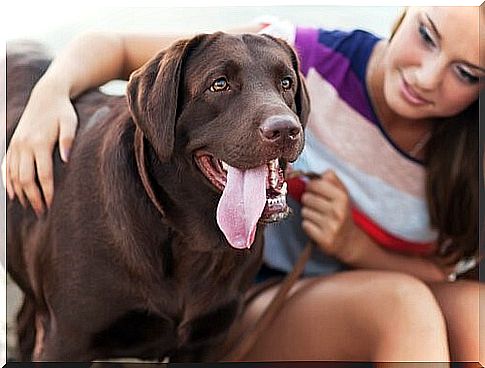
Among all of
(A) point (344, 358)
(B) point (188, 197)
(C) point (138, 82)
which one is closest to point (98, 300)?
(B) point (188, 197)

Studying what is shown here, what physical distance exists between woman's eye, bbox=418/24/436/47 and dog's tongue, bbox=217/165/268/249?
0.40 metres

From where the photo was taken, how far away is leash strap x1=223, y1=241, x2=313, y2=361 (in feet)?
5.56

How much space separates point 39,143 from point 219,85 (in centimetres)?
36

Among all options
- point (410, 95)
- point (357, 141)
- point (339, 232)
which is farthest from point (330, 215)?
point (410, 95)

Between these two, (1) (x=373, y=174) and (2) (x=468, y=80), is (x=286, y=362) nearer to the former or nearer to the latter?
(1) (x=373, y=174)

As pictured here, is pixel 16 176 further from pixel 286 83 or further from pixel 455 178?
pixel 455 178

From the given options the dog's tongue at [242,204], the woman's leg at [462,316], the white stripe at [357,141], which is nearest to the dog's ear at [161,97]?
the dog's tongue at [242,204]

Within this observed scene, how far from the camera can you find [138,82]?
4.75 ft

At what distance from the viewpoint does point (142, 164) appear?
4.79ft

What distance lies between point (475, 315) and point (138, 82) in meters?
0.70

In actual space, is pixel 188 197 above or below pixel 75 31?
below

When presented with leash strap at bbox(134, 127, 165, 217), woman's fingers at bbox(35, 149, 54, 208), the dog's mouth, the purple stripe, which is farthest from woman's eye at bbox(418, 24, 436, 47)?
woman's fingers at bbox(35, 149, 54, 208)

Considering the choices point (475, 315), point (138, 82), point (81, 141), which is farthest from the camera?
point (475, 315)

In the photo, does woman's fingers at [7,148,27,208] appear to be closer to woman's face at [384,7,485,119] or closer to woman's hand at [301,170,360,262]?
woman's hand at [301,170,360,262]
